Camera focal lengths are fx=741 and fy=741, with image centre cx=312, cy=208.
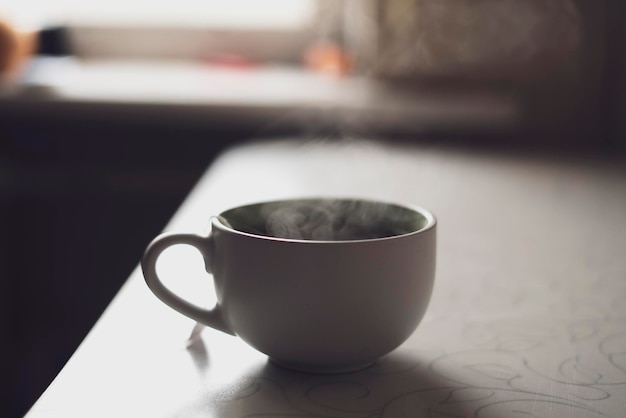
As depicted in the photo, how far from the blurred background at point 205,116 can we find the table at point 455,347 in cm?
54

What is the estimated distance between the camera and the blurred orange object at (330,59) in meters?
1.76

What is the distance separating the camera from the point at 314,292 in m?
0.41

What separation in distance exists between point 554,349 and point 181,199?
3.98 ft

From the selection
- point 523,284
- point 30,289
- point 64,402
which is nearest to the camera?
point 64,402

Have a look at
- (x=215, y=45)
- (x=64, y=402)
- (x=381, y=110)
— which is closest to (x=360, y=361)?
(x=64, y=402)

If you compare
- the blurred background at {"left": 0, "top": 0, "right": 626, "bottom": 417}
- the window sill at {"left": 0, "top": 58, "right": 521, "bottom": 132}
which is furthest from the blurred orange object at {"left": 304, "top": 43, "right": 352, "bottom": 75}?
the window sill at {"left": 0, "top": 58, "right": 521, "bottom": 132}

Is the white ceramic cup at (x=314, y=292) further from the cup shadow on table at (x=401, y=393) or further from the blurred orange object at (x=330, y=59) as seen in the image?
the blurred orange object at (x=330, y=59)

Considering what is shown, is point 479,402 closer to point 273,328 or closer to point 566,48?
point 273,328

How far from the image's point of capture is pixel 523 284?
A: 2.05ft

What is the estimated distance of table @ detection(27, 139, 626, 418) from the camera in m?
0.40

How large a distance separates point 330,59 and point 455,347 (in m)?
1.35

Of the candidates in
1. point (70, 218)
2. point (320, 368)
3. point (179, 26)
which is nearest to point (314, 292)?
point (320, 368)

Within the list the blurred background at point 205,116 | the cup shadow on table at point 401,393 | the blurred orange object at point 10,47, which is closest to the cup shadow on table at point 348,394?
the cup shadow on table at point 401,393

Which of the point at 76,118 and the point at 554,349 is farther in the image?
the point at 76,118
